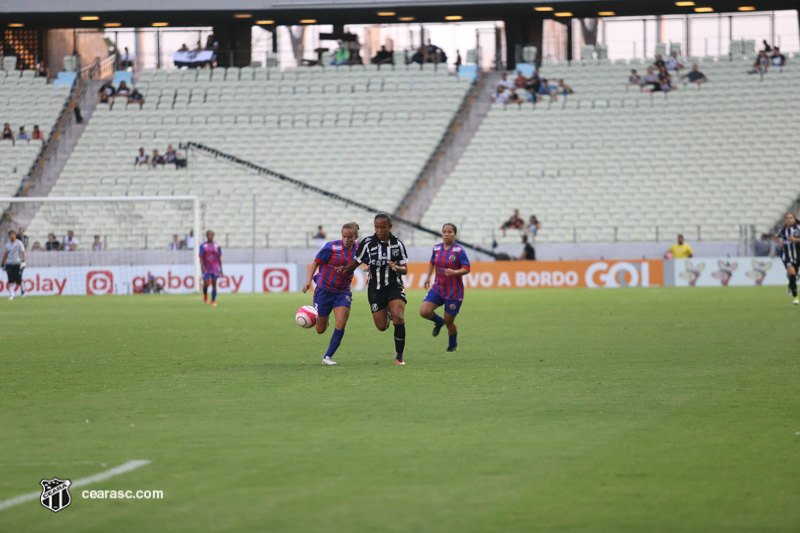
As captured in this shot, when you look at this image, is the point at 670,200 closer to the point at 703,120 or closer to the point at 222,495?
the point at 703,120

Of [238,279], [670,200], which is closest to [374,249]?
[238,279]

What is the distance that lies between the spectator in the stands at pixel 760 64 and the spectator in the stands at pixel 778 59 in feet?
1.10

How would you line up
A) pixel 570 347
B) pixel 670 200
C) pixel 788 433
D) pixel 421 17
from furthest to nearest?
pixel 421 17 → pixel 670 200 → pixel 570 347 → pixel 788 433

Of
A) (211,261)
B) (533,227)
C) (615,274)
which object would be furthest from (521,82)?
(211,261)

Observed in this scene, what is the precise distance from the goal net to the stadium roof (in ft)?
37.2

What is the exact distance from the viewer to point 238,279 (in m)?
37.9

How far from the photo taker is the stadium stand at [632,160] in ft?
132

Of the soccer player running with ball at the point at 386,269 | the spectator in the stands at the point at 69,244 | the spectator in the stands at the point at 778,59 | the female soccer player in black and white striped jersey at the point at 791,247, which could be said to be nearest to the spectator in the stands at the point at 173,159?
the spectator in the stands at the point at 69,244

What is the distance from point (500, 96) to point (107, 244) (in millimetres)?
18539

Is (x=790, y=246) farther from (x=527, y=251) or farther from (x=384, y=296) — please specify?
(x=384, y=296)

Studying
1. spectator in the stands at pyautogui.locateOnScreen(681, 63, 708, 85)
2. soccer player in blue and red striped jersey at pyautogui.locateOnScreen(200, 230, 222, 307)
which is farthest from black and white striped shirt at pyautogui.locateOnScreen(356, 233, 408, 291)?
spectator in the stands at pyautogui.locateOnScreen(681, 63, 708, 85)

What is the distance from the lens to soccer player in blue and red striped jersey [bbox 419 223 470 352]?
1513cm

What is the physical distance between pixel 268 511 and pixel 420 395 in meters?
4.62

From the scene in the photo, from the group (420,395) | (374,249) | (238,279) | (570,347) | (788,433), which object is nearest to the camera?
(788,433)
